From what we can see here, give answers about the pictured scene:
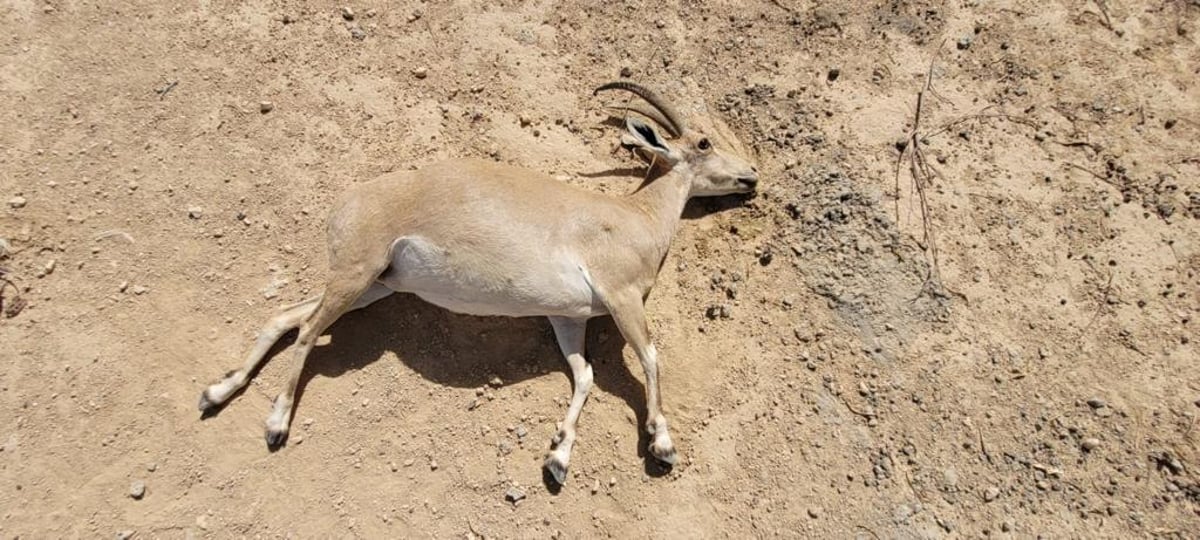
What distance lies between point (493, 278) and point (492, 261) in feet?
0.42

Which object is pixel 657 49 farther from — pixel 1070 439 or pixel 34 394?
pixel 34 394

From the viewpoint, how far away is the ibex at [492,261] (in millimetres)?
4984

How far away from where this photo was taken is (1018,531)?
15.3 ft

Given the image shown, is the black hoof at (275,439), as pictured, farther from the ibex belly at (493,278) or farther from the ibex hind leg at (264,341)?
the ibex belly at (493,278)

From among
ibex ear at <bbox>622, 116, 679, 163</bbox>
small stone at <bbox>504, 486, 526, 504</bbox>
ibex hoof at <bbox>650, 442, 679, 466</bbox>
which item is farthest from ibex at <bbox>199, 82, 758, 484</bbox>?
ibex ear at <bbox>622, 116, 679, 163</bbox>

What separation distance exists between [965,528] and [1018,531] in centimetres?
35

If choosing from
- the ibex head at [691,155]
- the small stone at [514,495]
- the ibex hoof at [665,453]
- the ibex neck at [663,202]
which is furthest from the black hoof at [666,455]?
the ibex head at [691,155]

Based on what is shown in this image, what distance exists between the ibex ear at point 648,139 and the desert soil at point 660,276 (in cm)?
45

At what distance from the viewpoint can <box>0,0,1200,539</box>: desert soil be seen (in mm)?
4902

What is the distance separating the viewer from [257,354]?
532 centimetres

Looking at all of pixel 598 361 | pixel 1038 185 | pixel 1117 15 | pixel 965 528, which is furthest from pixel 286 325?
pixel 1117 15

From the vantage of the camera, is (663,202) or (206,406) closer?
(206,406)

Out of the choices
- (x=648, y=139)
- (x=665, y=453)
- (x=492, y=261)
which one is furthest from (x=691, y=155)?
(x=665, y=453)

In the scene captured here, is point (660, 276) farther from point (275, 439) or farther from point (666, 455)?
point (275, 439)
